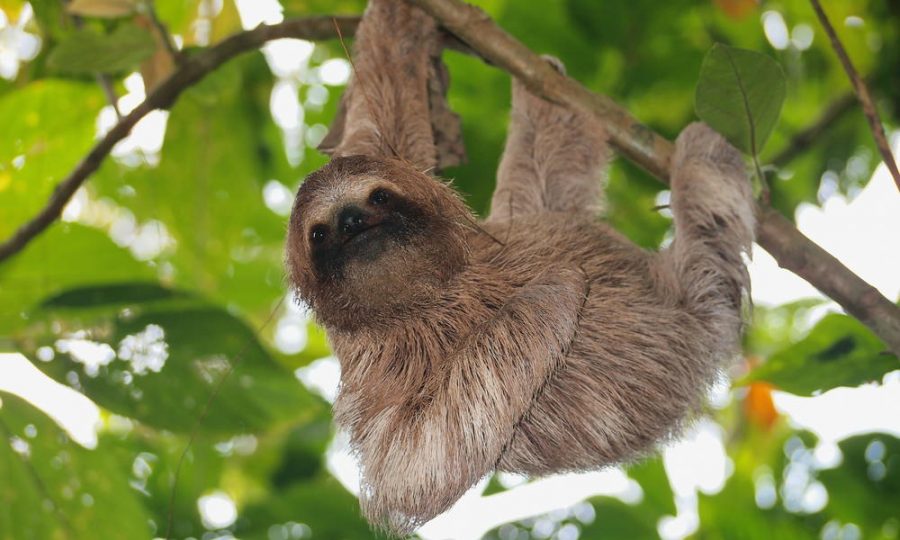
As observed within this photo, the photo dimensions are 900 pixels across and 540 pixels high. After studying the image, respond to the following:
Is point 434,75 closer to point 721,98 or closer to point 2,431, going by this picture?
point 721,98

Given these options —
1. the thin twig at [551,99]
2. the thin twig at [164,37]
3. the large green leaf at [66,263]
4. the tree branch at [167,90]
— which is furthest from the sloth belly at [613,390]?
the large green leaf at [66,263]

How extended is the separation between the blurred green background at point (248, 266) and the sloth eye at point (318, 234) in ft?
2.99

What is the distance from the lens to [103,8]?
5.89 m

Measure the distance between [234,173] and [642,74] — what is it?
149 inches

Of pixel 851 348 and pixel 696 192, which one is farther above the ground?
pixel 696 192

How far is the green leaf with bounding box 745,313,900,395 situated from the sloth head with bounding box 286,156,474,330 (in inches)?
82.6

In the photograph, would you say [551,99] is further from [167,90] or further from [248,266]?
[248,266]

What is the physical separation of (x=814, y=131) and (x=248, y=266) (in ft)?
17.9

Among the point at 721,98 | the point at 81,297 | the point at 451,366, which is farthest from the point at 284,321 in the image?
the point at 721,98

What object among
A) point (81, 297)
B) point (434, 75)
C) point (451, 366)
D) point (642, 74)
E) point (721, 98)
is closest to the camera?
point (721, 98)

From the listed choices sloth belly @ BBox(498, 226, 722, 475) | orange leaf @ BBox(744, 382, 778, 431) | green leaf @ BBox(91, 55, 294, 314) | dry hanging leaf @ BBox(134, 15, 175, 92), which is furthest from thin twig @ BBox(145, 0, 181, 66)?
orange leaf @ BBox(744, 382, 778, 431)

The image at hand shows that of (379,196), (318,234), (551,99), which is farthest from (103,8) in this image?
(551,99)

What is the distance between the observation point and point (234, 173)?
8.37 m

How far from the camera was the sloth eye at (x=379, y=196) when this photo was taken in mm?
5367
